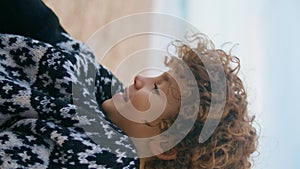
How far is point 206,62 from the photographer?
852 mm

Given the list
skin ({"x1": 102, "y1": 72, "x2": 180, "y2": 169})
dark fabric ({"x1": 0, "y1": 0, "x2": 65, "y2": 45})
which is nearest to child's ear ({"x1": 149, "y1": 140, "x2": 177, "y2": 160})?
skin ({"x1": 102, "y1": 72, "x2": 180, "y2": 169})

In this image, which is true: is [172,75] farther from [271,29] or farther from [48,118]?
[271,29]

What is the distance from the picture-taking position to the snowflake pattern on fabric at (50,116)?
2.27 feet

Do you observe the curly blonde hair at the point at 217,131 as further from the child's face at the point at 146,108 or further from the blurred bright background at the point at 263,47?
the blurred bright background at the point at 263,47

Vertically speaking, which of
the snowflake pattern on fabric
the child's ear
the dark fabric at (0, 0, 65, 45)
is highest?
the dark fabric at (0, 0, 65, 45)

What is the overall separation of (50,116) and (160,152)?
0.73 ft

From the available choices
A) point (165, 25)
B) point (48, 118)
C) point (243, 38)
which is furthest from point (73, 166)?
point (165, 25)

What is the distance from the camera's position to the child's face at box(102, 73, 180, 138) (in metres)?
0.82

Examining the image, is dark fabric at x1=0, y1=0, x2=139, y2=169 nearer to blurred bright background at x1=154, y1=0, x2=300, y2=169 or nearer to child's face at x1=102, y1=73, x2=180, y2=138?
child's face at x1=102, y1=73, x2=180, y2=138

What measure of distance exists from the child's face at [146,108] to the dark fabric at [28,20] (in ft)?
0.57

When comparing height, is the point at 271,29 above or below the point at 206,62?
above

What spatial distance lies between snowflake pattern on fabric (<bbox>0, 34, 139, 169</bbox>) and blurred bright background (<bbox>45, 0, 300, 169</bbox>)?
0.41 metres

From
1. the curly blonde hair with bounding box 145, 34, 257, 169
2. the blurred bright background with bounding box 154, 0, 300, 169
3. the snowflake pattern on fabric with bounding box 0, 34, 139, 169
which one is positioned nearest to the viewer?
the snowflake pattern on fabric with bounding box 0, 34, 139, 169

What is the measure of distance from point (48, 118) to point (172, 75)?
0.79ft
